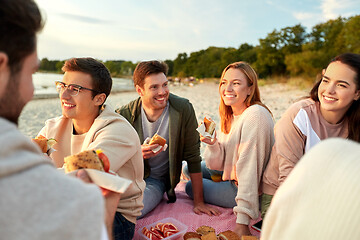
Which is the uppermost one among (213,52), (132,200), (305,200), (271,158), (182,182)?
(213,52)

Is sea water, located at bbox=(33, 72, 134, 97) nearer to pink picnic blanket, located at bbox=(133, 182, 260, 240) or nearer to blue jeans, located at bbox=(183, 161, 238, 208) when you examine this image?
pink picnic blanket, located at bbox=(133, 182, 260, 240)

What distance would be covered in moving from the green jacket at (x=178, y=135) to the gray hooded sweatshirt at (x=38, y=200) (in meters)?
2.91

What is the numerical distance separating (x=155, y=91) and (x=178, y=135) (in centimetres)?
71

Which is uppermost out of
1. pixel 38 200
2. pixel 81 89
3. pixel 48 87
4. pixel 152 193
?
pixel 81 89

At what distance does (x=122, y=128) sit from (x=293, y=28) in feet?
145

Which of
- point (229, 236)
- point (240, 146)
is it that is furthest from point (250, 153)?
point (229, 236)

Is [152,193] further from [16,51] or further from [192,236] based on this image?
[16,51]

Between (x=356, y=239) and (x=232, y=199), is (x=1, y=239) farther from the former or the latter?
(x=232, y=199)

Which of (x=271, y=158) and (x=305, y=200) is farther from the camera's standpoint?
(x=271, y=158)

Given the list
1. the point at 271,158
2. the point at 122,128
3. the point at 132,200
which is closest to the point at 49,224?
the point at 122,128

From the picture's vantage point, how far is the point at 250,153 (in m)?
3.26

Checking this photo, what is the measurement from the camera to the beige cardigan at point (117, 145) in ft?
7.83

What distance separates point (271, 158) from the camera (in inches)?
126

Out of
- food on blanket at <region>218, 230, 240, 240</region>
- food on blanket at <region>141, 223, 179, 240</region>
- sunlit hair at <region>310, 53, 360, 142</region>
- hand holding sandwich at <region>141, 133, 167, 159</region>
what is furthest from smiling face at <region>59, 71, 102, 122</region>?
sunlit hair at <region>310, 53, 360, 142</region>
